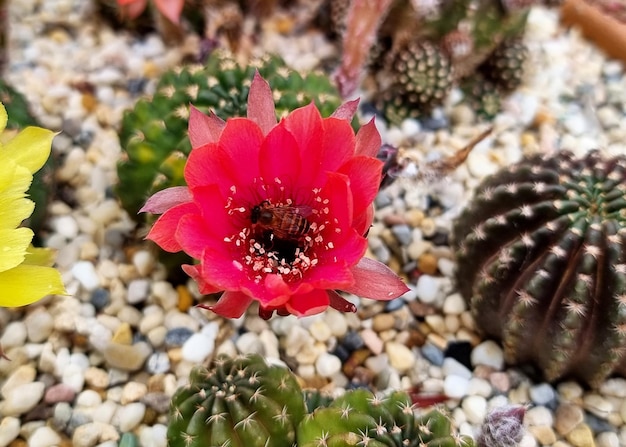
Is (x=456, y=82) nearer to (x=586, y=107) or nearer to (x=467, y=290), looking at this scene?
(x=586, y=107)

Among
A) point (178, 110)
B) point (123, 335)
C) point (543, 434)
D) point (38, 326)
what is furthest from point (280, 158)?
point (543, 434)

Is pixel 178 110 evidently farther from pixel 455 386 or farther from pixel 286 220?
pixel 455 386

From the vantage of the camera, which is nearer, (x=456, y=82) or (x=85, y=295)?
(x=85, y=295)

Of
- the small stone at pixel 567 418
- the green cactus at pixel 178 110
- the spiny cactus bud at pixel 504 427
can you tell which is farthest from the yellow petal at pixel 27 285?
the small stone at pixel 567 418

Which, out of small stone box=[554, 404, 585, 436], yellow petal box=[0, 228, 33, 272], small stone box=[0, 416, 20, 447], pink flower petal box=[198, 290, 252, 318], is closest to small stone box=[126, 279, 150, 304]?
small stone box=[0, 416, 20, 447]

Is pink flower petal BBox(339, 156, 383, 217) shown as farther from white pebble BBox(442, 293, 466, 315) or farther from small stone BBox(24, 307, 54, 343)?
small stone BBox(24, 307, 54, 343)

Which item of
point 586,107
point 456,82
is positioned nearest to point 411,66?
point 456,82
